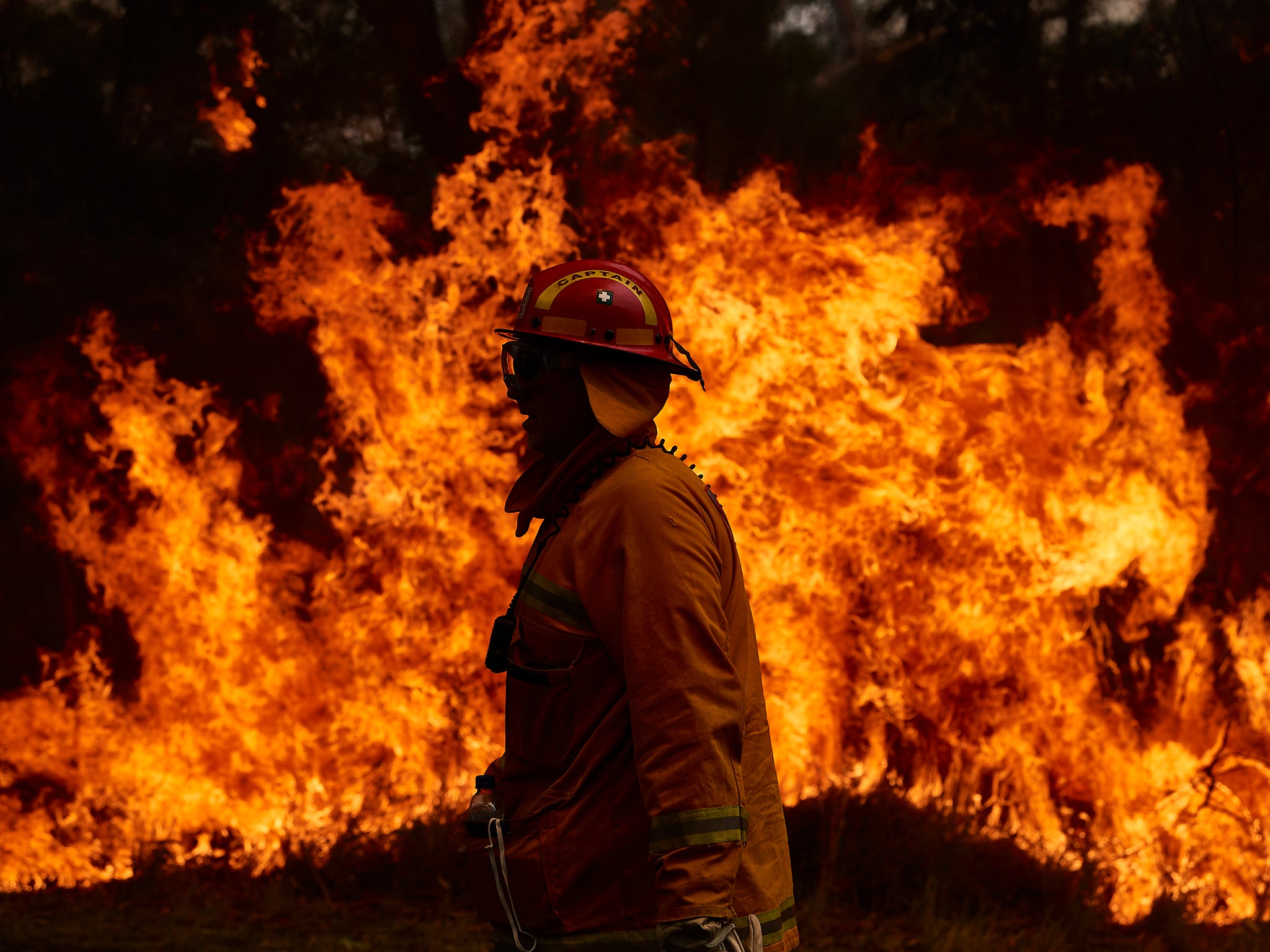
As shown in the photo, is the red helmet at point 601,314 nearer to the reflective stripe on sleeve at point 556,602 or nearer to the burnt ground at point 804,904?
the reflective stripe on sleeve at point 556,602

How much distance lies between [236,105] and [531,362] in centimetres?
706

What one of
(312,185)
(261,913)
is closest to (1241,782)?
(261,913)

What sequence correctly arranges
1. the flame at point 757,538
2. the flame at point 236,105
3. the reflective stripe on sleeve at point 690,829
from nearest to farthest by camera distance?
the reflective stripe on sleeve at point 690,829 < the flame at point 757,538 < the flame at point 236,105

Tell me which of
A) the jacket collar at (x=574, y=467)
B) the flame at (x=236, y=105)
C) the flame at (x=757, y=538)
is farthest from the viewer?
the flame at (x=236, y=105)

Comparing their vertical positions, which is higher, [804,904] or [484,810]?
[484,810]

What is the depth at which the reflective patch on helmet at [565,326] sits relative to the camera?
2301 mm

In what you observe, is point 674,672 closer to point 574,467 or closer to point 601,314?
point 574,467

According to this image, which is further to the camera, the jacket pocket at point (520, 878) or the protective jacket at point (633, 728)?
the jacket pocket at point (520, 878)

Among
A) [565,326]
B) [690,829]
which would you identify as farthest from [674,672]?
[565,326]

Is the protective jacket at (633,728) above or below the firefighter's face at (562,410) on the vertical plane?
below

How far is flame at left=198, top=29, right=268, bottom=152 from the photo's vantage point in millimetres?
8438

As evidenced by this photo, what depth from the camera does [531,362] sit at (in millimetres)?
2338

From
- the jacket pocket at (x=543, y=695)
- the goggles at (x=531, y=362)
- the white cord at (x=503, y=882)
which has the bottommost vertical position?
the white cord at (x=503, y=882)

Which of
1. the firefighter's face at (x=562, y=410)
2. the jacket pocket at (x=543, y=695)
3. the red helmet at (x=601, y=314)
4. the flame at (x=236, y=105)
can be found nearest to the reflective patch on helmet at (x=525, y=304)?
the red helmet at (x=601, y=314)
